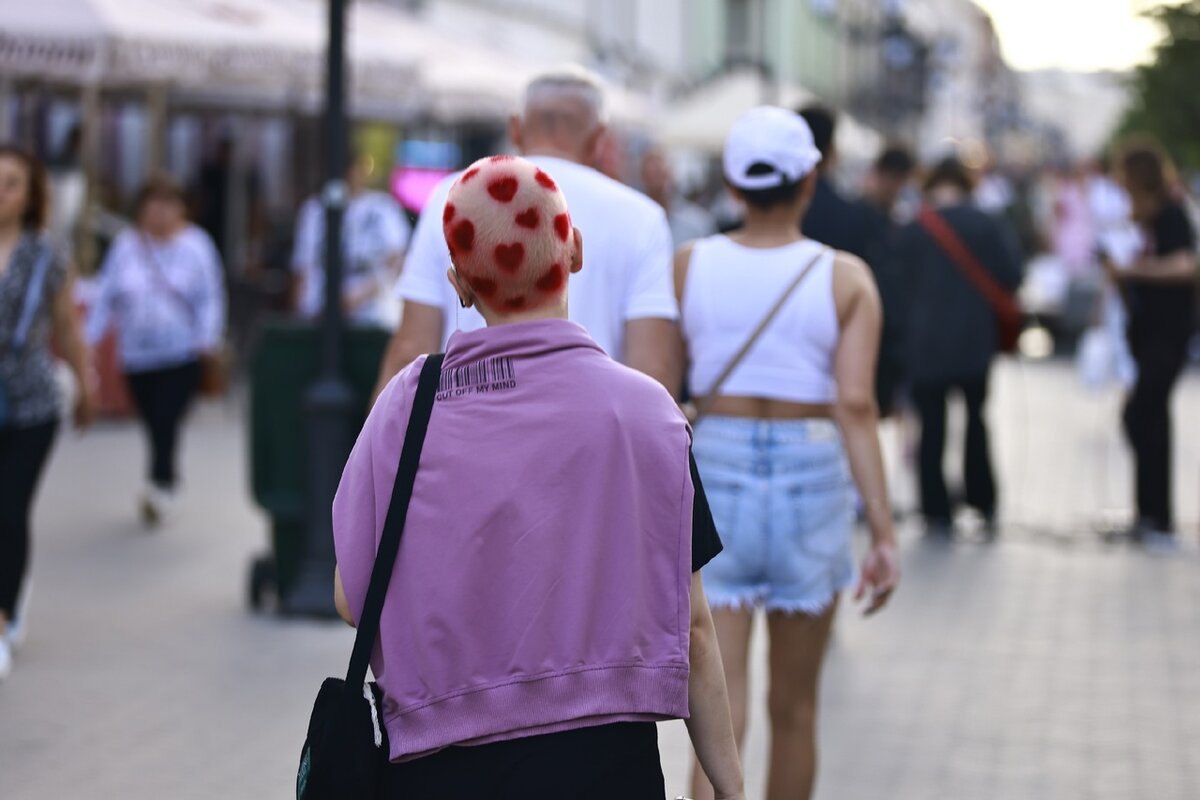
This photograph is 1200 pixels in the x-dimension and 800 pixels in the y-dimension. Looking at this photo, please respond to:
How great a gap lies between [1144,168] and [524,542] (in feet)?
25.2

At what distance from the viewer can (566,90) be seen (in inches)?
182

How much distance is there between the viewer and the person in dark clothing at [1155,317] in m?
9.82

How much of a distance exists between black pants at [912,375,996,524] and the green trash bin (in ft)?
11.1

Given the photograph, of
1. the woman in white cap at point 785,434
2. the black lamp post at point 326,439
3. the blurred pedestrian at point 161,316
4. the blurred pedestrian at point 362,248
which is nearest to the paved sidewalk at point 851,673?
the black lamp post at point 326,439

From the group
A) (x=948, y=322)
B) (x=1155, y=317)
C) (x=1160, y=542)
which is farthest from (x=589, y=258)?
(x=1160, y=542)

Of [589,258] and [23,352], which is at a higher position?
[589,258]

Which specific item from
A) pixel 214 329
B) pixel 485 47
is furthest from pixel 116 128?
pixel 214 329

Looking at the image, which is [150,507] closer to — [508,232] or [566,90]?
[566,90]

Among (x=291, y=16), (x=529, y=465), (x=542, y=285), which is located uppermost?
(x=291, y=16)

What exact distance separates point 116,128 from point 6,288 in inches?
567

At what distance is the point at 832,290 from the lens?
180 inches

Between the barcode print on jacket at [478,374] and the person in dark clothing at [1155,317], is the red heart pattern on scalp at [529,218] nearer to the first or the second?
the barcode print on jacket at [478,374]

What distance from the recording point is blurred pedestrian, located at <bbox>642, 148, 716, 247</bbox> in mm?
15406

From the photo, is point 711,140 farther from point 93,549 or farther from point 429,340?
point 429,340
